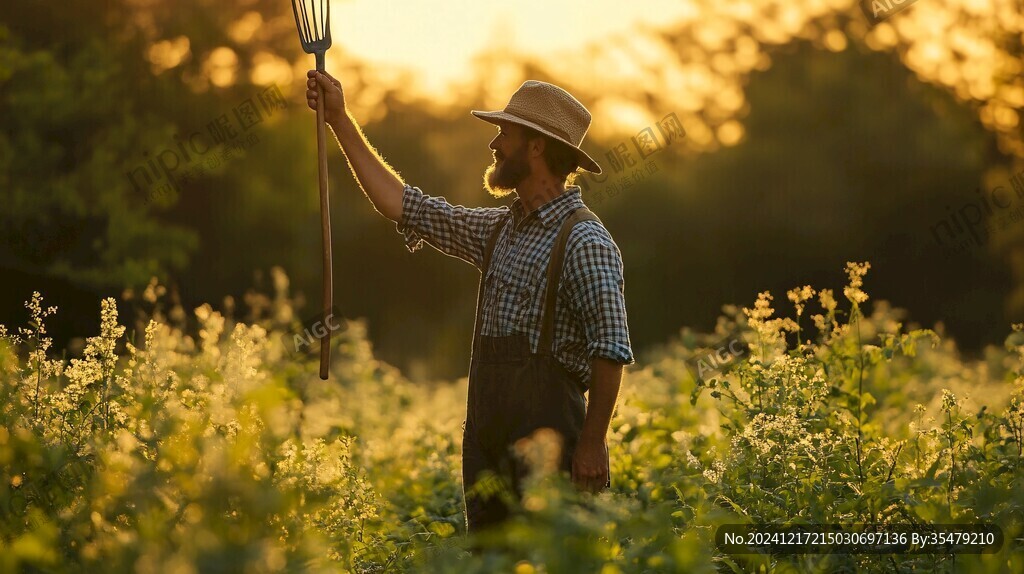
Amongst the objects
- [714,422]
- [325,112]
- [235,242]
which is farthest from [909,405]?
[235,242]

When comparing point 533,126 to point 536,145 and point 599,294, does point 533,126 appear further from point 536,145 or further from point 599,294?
point 599,294

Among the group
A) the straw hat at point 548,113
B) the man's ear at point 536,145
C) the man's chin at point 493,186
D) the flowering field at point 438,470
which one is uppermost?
the straw hat at point 548,113

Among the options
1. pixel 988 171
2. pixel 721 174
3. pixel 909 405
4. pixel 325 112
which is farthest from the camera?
pixel 721 174

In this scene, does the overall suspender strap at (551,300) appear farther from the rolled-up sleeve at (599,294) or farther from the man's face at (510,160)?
the man's face at (510,160)

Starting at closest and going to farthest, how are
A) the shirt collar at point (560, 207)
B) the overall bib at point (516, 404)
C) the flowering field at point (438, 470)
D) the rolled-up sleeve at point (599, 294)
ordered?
the flowering field at point (438, 470), the rolled-up sleeve at point (599, 294), the overall bib at point (516, 404), the shirt collar at point (560, 207)

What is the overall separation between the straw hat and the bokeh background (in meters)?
3.78

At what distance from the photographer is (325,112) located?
4609 mm

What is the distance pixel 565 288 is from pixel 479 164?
70.8 feet

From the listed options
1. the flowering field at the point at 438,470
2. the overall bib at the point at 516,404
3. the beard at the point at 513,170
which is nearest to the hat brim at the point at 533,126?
the beard at the point at 513,170

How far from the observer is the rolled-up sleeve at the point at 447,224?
4633 mm

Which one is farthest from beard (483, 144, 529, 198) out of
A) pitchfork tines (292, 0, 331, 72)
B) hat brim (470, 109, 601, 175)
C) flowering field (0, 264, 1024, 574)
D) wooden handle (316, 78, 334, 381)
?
flowering field (0, 264, 1024, 574)

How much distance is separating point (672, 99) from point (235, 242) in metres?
13.3

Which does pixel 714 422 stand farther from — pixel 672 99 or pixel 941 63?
pixel 672 99

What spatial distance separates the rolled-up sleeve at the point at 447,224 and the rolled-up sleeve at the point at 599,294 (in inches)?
22.3
